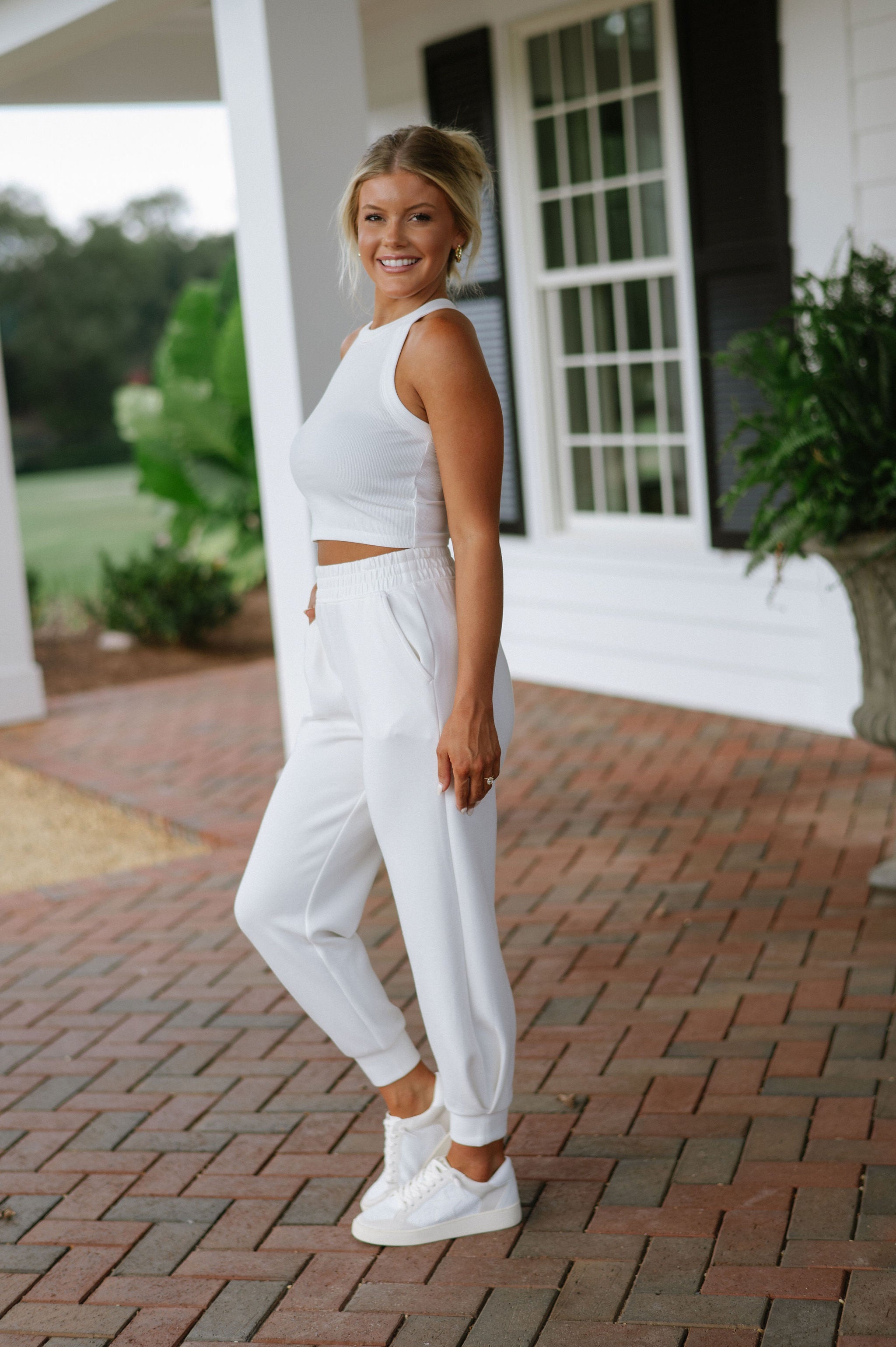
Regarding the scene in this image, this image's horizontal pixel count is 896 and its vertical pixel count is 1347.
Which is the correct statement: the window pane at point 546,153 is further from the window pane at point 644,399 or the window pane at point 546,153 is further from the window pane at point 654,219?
the window pane at point 644,399

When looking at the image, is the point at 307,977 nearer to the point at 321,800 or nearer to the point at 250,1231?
the point at 321,800

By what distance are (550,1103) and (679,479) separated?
4366 millimetres

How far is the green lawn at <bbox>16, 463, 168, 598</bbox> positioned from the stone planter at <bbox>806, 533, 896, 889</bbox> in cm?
987

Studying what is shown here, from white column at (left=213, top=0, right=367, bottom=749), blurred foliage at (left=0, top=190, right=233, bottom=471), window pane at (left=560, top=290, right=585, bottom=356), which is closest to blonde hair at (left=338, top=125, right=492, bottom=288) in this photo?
white column at (left=213, top=0, right=367, bottom=749)

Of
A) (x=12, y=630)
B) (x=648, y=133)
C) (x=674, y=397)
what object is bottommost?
(x=12, y=630)

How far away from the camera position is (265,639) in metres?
10.9

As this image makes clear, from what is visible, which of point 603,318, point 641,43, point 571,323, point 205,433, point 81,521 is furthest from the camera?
point 81,521

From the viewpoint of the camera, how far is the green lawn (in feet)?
61.2

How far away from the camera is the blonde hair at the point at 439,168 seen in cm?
248

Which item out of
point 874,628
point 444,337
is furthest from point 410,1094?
point 874,628

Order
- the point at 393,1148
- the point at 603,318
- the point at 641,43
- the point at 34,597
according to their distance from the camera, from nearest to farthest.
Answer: the point at 393,1148 < the point at 641,43 < the point at 603,318 < the point at 34,597

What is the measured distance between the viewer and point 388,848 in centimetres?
255

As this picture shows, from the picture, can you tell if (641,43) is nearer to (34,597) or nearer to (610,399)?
(610,399)

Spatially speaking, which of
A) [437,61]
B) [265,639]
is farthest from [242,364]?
[437,61]
